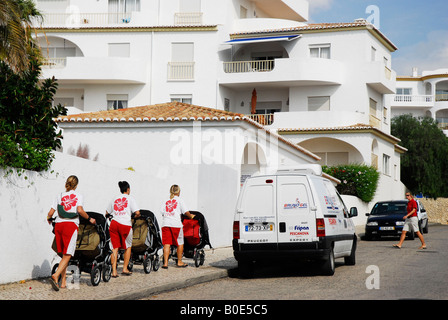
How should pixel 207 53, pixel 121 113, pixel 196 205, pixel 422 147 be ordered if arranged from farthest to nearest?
pixel 422 147, pixel 207 53, pixel 121 113, pixel 196 205

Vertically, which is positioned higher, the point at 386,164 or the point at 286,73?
the point at 286,73

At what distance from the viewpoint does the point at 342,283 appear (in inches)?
505

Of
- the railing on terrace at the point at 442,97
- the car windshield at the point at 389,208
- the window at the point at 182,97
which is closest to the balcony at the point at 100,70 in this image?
the window at the point at 182,97

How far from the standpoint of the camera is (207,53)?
4388 cm

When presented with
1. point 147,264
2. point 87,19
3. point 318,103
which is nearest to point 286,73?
point 318,103

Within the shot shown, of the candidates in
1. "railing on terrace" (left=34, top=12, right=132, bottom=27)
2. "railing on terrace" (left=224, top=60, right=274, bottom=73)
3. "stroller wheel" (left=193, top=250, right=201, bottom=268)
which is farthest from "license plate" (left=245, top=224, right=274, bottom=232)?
"railing on terrace" (left=34, top=12, right=132, bottom=27)

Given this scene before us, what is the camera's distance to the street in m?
11.1

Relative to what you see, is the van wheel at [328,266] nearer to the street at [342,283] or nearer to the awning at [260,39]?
the street at [342,283]

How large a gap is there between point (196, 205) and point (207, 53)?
24985mm

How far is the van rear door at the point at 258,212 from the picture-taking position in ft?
46.2

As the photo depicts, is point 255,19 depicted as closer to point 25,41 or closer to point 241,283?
point 25,41

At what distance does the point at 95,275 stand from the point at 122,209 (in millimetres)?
1568

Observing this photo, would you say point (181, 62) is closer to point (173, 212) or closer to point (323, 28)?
point (323, 28)
